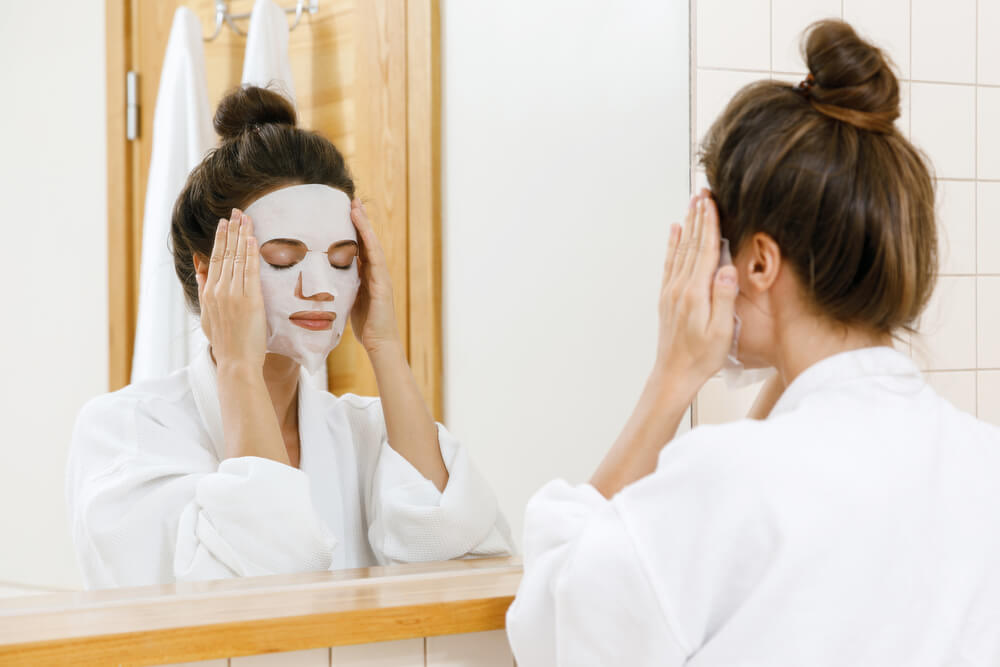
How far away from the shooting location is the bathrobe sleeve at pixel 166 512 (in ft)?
2.83

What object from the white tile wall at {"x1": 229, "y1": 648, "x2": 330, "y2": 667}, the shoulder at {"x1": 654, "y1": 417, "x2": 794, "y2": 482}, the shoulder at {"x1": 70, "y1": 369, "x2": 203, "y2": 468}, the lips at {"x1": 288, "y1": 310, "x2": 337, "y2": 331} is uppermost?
the lips at {"x1": 288, "y1": 310, "x2": 337, "y2": 331}

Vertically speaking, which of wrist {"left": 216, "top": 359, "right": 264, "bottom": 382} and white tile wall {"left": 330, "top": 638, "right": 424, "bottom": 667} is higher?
wrist {"left": 216, "top": 359, "right": 264, "bottom": 382}

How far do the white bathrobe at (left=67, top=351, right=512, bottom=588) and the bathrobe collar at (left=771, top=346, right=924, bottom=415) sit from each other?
0.46 m

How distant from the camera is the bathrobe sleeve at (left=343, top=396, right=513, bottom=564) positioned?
1002mm

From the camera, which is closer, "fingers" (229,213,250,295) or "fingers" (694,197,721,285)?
"fingers" (694,197,721,285)

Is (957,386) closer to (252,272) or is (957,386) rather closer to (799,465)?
(799,465)

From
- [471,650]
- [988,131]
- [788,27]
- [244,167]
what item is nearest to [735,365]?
[471,650]

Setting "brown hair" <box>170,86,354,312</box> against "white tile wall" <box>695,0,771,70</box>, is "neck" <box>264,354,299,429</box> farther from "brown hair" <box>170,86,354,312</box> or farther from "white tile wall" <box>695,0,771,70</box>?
"white tile wall" <box>695,0,771,70</box>

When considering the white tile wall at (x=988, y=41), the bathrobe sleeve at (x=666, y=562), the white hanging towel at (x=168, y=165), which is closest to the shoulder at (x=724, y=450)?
the bathrobe sleeve at (x=666, y=562)

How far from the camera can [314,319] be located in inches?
38.5

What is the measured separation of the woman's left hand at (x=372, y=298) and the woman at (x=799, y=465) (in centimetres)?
38

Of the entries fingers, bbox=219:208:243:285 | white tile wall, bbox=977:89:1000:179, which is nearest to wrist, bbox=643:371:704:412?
fingers, bbox=219:208:243:285

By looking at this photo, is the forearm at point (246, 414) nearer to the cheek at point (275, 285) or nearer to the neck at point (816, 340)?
the cheek at point (275, 285)

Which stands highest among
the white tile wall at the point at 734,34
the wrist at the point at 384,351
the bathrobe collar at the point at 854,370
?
the white tile wall at the point at 734,34
